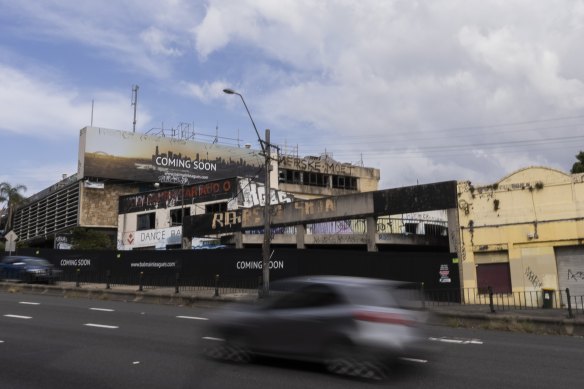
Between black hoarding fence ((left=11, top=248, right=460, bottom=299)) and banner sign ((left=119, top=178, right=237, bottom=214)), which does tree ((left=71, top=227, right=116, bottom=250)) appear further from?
black hoarding fence ((left=11, top=248, right=460, bottom=299))

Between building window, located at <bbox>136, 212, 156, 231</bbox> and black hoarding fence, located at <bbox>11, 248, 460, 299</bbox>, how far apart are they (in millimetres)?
20278

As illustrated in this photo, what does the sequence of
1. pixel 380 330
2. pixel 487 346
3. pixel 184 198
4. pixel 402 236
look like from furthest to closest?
1. pixel 184 198
2. pixel 402 236
3. pixel 487 346
4. pixel 380 330

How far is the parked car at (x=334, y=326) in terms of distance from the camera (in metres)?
7.54

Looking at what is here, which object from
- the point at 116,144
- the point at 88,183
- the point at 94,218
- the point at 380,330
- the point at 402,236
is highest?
the point at 116,144

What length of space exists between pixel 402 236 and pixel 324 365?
93.4 feet

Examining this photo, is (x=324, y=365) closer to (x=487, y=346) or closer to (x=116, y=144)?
(x=487, y=346)

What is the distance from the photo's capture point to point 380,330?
7508 millimetres

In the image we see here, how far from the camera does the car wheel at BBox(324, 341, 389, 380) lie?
753 centimetres

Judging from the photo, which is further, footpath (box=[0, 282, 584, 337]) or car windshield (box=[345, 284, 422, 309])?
footpath (box=[0, 282, 584, 337])

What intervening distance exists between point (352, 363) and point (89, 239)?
56.7 meters

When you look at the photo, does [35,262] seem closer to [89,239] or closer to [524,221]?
[524,221]

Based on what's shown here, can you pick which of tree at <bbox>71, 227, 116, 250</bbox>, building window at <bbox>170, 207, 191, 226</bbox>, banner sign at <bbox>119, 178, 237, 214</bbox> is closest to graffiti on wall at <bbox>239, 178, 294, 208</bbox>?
banner sign at <bbox>119, 178, 237, 214</bbox>

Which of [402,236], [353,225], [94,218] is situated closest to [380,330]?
[402,236]

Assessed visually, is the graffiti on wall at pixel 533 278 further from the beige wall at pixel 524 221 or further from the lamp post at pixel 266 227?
the lamp post at pixel 266 227
